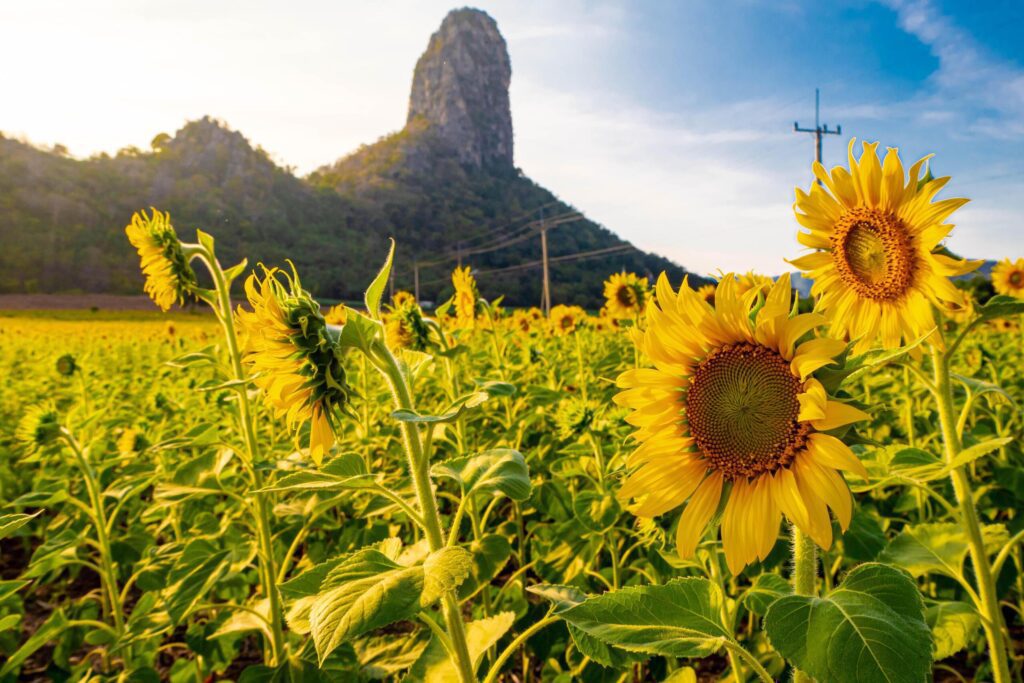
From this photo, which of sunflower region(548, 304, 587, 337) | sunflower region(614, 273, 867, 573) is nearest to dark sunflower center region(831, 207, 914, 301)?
sunflower region(614, 273, 867, 573)

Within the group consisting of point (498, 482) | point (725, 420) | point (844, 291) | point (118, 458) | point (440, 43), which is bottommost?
point (118, 458)

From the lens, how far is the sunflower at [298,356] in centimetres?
112

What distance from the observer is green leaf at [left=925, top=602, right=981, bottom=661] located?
1.27 m

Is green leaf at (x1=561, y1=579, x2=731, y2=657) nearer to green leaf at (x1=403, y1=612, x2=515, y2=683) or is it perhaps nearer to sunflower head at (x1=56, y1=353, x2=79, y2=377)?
green leaf at (x1=403, y1=612, x2=515, y2=683)

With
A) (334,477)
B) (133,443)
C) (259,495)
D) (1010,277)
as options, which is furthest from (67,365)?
(1010,277)

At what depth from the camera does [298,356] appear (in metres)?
1.14

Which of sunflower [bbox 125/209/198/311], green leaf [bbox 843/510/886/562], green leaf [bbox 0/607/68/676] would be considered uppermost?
sunflower [bbox 125/209/198/311]

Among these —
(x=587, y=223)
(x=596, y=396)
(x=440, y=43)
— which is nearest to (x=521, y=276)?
(x=587, y=223)

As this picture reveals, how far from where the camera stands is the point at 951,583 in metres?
2.08

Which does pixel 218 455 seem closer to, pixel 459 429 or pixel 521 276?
pixel 459 429

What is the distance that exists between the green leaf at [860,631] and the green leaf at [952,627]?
2.26 feet

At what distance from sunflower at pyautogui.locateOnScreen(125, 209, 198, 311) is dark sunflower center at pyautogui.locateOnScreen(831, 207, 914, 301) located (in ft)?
6.57

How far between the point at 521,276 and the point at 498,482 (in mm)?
51484

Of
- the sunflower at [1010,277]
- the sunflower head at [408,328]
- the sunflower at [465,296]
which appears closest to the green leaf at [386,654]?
the sunflower head at [408,328]
